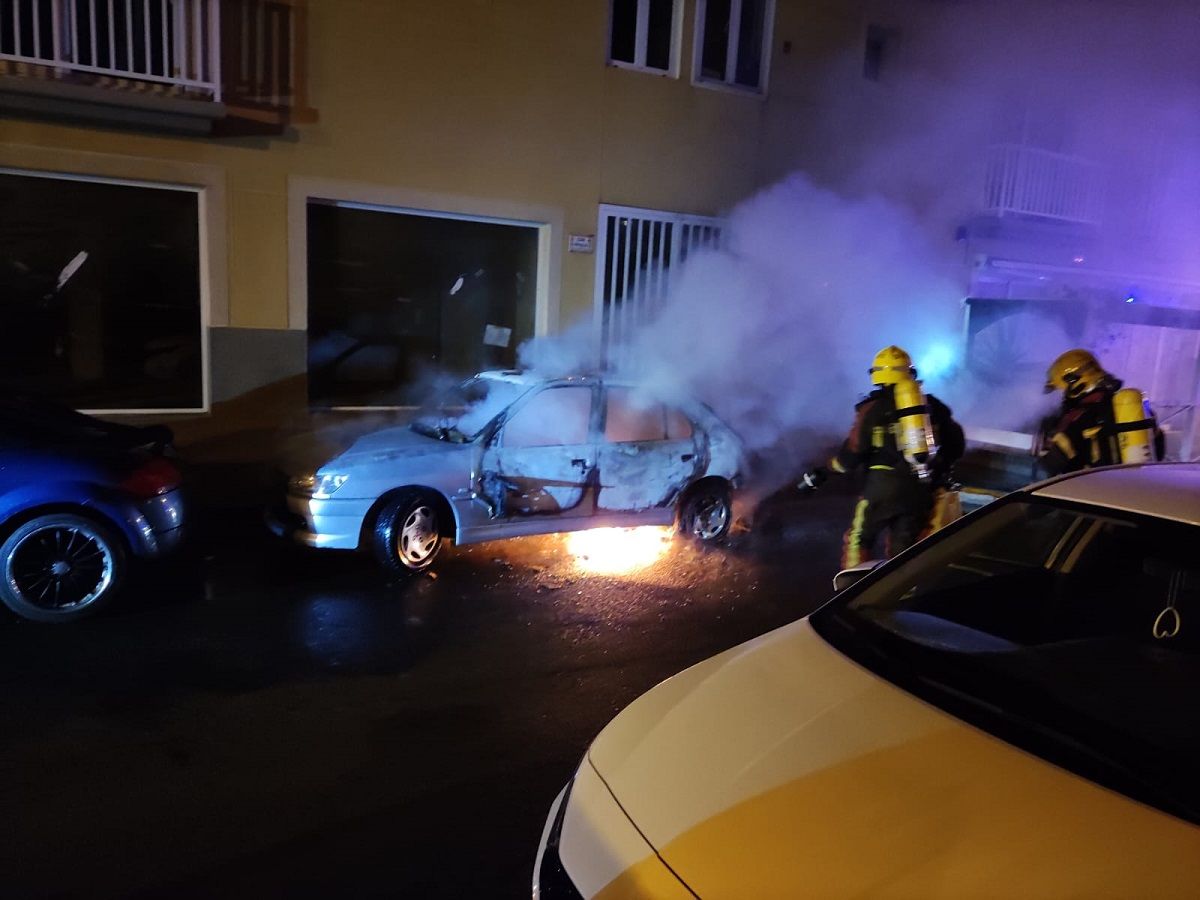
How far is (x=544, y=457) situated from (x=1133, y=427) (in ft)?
12.6

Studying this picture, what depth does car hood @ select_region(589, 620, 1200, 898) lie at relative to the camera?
1.87 metres

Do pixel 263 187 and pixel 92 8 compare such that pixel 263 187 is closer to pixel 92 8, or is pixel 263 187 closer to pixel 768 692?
pixel 92 8

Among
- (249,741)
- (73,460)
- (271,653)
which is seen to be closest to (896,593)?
(249,741)

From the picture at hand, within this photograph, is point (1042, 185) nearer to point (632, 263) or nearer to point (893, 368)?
point (632, 263)

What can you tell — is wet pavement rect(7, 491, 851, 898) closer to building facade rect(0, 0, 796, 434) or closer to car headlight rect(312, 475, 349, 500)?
car headlight rect(312, 475, 349, 500)

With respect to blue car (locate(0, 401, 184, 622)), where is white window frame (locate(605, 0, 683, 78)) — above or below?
above

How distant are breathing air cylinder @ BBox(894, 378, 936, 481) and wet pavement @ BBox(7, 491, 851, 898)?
4.88 ft

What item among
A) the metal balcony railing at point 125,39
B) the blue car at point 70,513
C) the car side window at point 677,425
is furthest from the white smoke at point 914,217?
the metal balcony railing at point 125,39

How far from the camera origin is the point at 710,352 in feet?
29.6

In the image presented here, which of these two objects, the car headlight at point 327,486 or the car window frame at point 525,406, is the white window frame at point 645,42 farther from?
the car headlight at point 327,486

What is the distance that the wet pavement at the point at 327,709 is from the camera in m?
3.23

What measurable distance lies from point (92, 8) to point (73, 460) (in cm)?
464

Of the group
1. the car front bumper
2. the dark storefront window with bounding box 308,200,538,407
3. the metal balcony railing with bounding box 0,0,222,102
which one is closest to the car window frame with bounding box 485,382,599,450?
the car front bumper

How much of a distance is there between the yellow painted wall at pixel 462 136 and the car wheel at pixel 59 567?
379 centimetres
